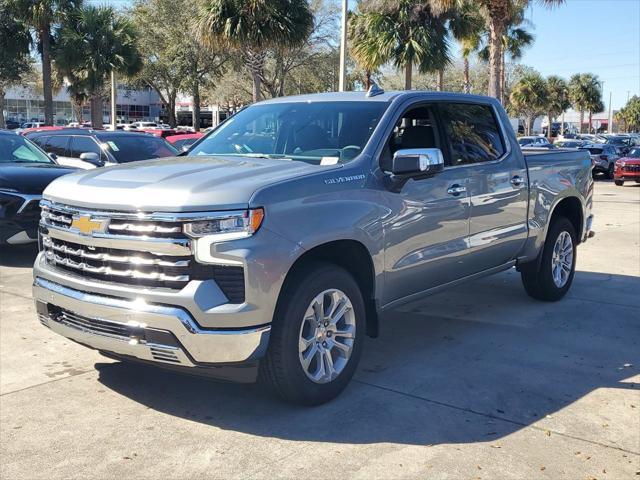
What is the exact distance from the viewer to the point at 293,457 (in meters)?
3.78

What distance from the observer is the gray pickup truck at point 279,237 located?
3863 millimetres

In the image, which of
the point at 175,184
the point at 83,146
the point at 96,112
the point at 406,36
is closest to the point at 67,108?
the point at 96,112

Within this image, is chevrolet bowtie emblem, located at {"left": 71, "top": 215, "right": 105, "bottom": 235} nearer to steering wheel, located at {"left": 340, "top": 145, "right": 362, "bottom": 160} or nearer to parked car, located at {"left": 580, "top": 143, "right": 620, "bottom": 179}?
steering wheel, located at {"left": 340, "top": 145, "right": 362, "bottom": 160}

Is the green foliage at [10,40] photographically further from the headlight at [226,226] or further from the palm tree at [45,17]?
the headlight at [226,226]

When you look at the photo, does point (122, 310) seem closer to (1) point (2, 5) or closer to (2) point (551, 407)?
(2) point (551, 407)

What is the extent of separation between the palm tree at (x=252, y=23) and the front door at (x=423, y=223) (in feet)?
53.1

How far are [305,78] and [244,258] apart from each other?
37981 millimetres

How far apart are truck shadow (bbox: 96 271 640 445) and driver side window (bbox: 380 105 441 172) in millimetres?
1655

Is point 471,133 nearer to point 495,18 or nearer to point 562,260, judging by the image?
point 562,260

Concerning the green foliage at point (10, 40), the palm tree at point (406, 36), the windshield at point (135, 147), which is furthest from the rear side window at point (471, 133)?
the green foliage at point (10, 40)

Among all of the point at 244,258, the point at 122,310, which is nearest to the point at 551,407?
the point at 244,258

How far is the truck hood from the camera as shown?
3.90m

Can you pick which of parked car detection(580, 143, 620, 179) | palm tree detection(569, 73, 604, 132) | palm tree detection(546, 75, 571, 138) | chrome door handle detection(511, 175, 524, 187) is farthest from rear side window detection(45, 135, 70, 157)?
palm tree detection(569, 73, 604, 132)

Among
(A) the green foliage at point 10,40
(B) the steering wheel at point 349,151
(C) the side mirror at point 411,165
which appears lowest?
(C) the side mirror at point 411,165
